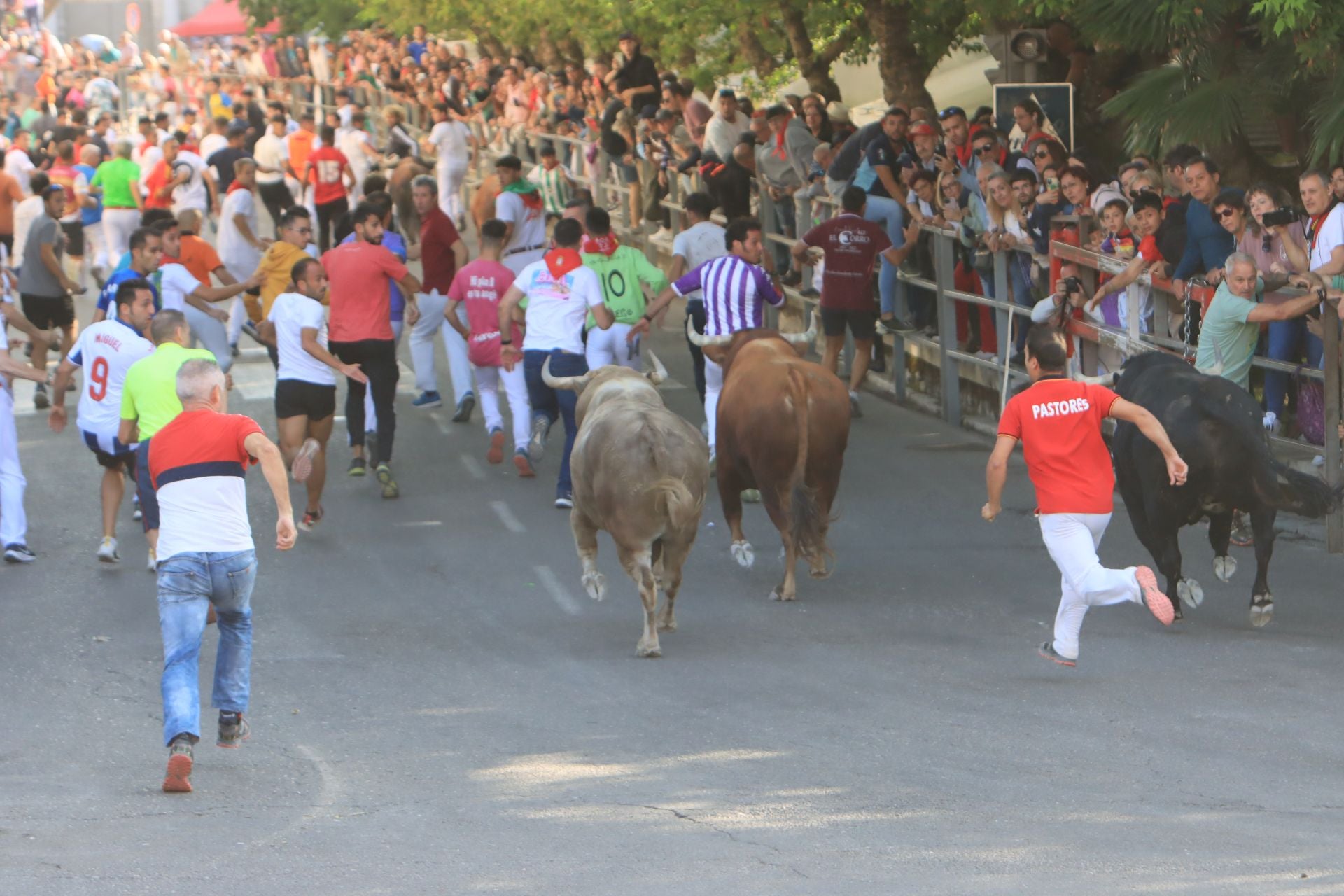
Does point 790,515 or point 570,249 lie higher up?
point 570,249

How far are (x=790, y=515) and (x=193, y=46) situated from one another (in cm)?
5129

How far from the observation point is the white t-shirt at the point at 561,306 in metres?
13.9

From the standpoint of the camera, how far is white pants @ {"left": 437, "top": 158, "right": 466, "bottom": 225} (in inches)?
1059

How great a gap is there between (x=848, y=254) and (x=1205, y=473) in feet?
22.0

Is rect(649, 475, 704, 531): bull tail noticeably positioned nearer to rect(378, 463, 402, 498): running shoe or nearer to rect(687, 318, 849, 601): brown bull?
rect(687, 318, 849, 601): brown bull

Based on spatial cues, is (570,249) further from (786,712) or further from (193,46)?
(193,46)

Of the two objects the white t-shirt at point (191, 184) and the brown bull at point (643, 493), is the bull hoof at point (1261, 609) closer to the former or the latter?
the brown bull at point (643, 493)

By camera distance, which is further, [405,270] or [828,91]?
[828,91]

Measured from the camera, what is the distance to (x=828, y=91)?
23062 mm

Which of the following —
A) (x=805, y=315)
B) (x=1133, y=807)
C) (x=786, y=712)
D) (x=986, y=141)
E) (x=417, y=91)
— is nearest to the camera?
(x=1133, y=807)

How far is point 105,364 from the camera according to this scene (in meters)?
12.0

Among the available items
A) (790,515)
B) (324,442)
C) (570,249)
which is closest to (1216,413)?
(790,515)

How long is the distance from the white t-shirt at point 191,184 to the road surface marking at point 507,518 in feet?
35.8

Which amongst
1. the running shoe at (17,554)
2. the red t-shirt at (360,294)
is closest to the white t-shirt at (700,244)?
the red t-shirt at (360,294)
